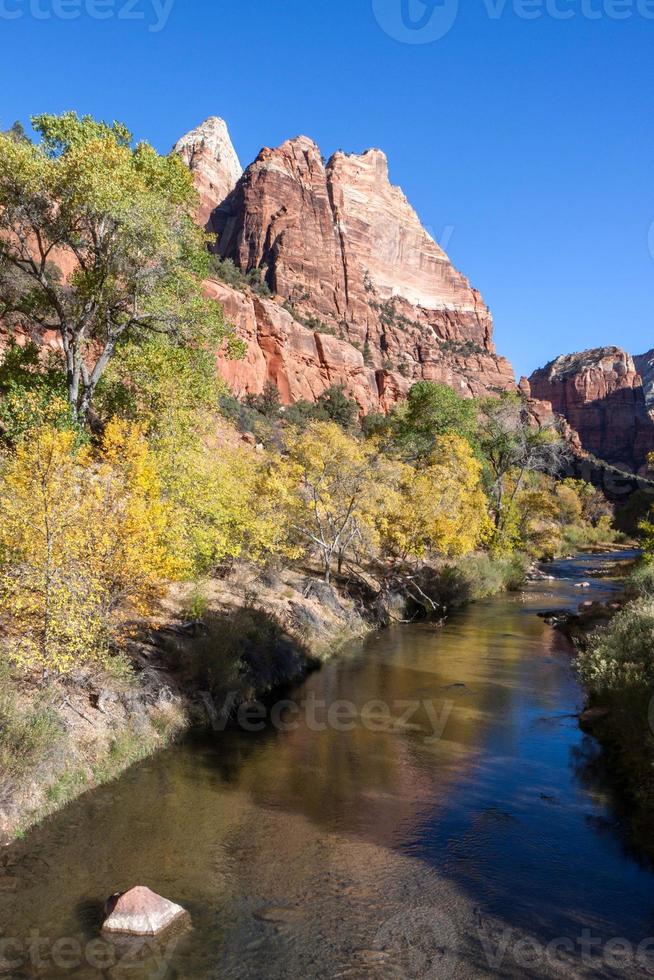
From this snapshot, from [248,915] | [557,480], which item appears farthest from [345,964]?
[557,480]

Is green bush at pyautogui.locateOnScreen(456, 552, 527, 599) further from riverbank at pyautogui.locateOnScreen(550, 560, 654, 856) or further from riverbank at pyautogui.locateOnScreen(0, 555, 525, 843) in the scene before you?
riverbank at pyautogui.locateOnScreen(550, 560, 654, 856)

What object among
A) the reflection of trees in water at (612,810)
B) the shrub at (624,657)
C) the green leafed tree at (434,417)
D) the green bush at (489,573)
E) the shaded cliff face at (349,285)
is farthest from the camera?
the shaded cliff face at (349,285)

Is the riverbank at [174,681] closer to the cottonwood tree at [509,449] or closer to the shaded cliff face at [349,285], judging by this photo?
the cottonwood tree at [509,449]

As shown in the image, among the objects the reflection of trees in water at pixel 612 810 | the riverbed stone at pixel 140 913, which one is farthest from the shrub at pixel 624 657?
the riverbed stone at pixel 140 913

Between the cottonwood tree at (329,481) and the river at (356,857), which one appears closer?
the river at (356,857)

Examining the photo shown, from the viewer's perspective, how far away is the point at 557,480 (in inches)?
3356

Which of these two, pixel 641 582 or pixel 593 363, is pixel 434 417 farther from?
pixel 593 363

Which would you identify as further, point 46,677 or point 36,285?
point 36,285

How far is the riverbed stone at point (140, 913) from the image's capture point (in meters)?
7.20

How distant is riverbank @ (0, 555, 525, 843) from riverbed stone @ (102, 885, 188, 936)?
2.74 metres

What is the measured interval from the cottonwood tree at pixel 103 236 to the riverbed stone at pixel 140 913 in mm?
14724

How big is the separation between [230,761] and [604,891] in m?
7.04

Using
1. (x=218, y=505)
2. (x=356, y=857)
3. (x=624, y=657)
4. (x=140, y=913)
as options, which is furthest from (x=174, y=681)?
(x=624, y=657)

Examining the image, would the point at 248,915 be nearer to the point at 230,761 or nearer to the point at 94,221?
the point at 230,761
